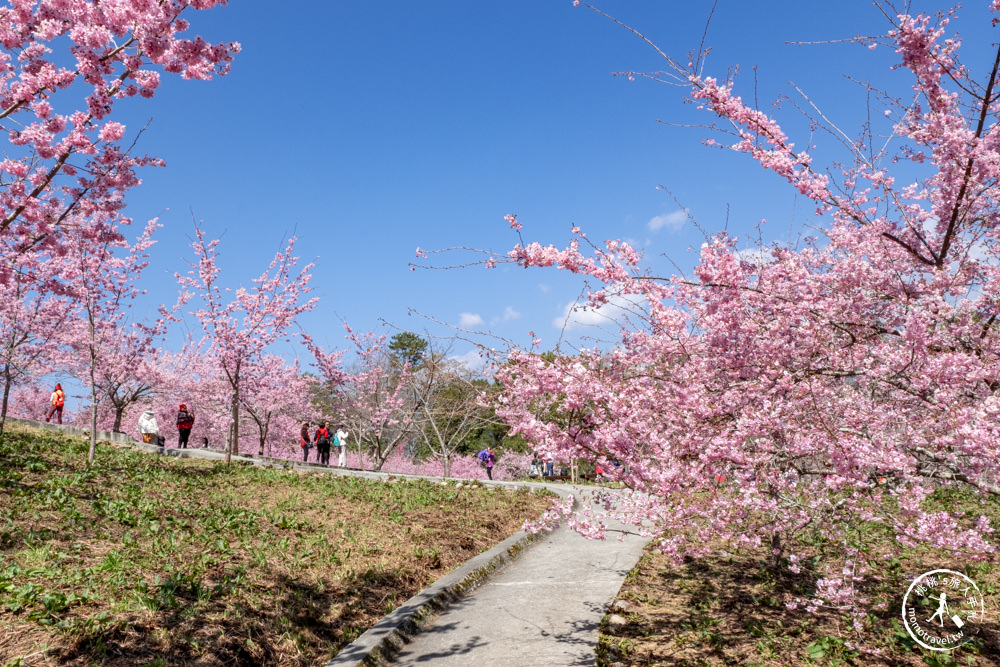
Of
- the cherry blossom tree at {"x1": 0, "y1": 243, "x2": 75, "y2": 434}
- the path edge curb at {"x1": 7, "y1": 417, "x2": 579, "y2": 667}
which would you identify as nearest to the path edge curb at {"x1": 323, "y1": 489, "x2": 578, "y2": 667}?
the path edge curb at {"x1": 7, "y1": 417, "x2": 579, "y2": 667}

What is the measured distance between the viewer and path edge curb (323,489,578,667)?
16.5 ft

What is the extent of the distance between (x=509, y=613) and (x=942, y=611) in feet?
Answer: 13.7

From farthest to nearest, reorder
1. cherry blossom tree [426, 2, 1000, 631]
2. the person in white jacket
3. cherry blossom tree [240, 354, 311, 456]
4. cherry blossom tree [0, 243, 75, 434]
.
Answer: cherry blossom tree [240, 354, 311, 456]
the person in white jacket
cherry blossom tree [0, 243, 75, 434]
cherry blossom tree [426, 2, 1000, 631]

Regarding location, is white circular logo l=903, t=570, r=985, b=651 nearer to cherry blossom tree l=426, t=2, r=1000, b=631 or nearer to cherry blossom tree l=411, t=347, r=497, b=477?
cherry blossom tree l=426, t=2, r=1000, b=631

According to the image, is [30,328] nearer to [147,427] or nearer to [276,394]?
[147,427]

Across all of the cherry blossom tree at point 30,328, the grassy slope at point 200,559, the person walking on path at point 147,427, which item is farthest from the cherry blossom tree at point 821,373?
the person walking on path at point 147,427

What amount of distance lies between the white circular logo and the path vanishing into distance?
2.85m

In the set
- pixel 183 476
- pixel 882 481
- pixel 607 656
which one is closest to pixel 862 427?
pixel 882 481

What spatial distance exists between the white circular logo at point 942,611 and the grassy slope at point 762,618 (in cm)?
10

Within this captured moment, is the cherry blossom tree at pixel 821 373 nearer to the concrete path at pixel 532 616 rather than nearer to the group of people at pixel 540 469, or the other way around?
the concrete path at pixel 532 616

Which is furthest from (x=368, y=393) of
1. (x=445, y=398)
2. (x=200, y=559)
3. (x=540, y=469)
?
(x=200, y=559)

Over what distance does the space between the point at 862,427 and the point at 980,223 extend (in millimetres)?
1953

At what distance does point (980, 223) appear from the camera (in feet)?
16.1

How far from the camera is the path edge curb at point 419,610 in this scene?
5.04 meters
